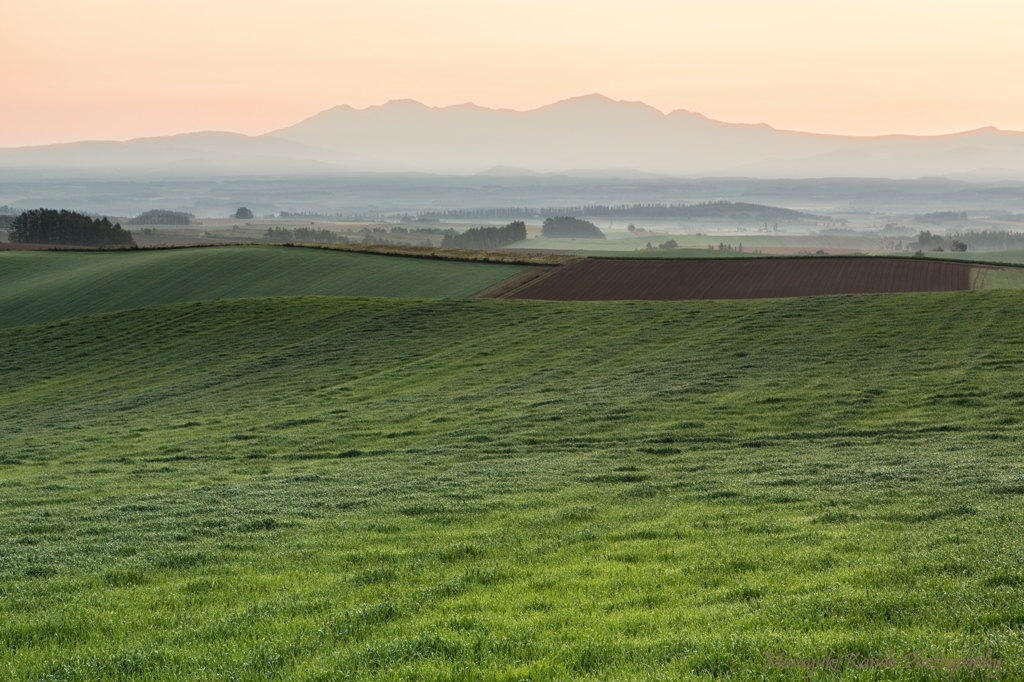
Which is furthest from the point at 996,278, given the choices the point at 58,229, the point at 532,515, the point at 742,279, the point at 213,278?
the point at 58,229

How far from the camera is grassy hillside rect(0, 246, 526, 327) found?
259 ft

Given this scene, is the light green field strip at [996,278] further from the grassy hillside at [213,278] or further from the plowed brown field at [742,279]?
the grassy hillside at [213,278]

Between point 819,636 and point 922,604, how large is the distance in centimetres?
182

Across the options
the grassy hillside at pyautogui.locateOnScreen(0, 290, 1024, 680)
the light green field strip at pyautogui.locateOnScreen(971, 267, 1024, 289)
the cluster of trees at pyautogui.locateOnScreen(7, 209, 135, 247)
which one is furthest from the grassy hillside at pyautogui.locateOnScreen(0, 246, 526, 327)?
the cluster of trees at pyautogui.locateOnScreen(7, 209, 135, 247)

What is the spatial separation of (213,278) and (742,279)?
5351cm

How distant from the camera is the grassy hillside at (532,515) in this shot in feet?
31.8

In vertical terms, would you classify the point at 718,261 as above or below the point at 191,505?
above

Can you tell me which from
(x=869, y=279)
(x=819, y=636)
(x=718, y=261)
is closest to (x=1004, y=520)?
(x=819, y=636)

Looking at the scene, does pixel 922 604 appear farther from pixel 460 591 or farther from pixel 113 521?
pixel 113 521

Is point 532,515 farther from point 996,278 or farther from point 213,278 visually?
point 213,278

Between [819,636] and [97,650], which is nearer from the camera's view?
[819,636]

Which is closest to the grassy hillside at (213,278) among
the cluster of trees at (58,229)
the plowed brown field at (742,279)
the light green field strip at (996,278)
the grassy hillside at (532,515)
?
the plowed brown field at (742,279)

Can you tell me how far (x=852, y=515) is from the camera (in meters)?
15.7

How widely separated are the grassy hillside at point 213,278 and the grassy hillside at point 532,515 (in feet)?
109
